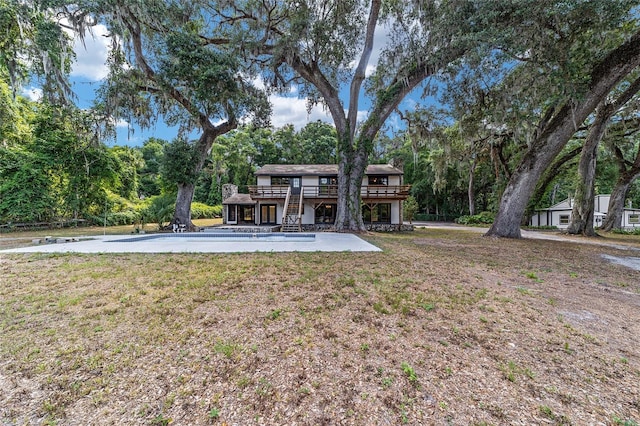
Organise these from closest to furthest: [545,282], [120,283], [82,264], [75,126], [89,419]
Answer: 1. [89,419]
2. [120,283]
3. [545,282]
4. [82,264]
5. [75,126]

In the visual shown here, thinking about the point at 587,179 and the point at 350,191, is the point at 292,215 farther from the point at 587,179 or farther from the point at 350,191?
the point at 587,179

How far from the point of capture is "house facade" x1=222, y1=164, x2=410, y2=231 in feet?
55.4

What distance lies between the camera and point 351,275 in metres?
4.73

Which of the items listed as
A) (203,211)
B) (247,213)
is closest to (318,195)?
(247,213)

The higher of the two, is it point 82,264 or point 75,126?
point 75,126

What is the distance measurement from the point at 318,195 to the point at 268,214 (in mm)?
5145

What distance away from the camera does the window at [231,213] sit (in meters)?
22.1

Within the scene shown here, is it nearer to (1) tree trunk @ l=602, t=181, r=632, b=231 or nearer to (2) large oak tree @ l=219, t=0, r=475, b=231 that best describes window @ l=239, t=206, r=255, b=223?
(2) large oak tree @ l=219, t=0, r=475, b=231

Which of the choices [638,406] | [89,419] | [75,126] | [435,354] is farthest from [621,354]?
[75,126]

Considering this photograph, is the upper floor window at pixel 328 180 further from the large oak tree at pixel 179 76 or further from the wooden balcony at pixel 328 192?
the large oak tree at pixel 179 76

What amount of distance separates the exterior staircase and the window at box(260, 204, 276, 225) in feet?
9.42

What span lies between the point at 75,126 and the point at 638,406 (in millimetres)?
19291

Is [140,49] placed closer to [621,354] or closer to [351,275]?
[351,275]

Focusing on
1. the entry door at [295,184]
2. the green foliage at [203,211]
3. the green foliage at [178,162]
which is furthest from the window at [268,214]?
the green foliage at [203,211]
